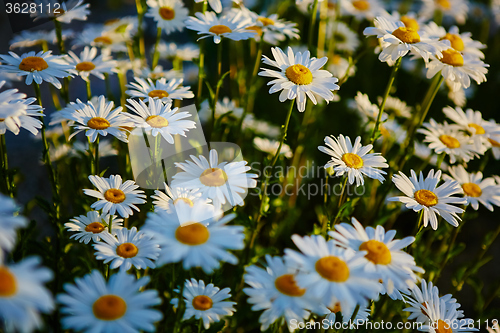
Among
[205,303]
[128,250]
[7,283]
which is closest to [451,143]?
[205,303]

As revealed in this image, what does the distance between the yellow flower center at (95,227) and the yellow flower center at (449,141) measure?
200cm

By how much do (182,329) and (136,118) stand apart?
1.07 metres

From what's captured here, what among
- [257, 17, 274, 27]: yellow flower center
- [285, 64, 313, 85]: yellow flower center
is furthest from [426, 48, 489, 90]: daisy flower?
[257, 17, 274, 27]: yellow flower center

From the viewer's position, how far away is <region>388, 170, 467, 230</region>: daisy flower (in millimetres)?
1707

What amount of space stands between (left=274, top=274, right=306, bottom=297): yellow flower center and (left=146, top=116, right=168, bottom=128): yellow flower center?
90 centimetres

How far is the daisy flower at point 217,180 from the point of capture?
5.37 ft

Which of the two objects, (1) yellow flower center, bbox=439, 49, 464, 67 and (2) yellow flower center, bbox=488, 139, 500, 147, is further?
(2) yellow flower center, bbox=488, 139, 500, 147

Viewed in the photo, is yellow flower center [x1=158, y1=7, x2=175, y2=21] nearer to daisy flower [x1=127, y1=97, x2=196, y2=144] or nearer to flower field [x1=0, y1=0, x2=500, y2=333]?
flower field [x1=0, y1=0, x2=500, y2=333]

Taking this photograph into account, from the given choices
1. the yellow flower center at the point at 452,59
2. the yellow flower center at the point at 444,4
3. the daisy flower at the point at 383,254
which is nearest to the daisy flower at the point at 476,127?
the yellow flower center at the point at 452,59

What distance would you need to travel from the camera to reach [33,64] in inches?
75.5

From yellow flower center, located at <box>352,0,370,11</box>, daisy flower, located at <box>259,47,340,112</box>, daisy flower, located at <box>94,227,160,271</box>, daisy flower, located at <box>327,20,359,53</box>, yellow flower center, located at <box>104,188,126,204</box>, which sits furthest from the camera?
daisy flower, located at <box>327,20,359,53</box>

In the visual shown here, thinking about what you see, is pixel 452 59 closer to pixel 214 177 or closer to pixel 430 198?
pixel 430 198

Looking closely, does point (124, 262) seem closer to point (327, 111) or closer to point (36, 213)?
point (36, 213)

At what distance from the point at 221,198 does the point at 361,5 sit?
275 cm
